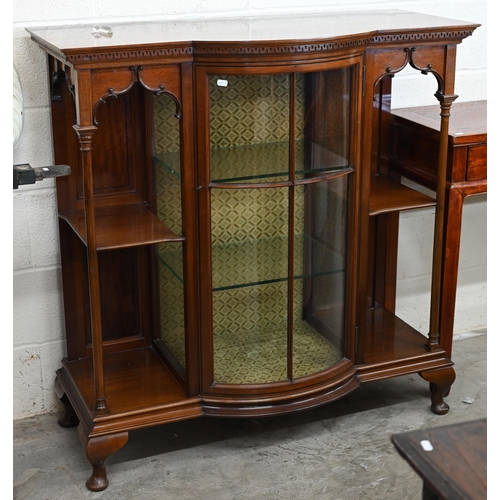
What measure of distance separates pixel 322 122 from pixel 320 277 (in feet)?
1.67

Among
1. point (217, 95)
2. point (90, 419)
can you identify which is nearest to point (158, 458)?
Answer: point (90, 419)

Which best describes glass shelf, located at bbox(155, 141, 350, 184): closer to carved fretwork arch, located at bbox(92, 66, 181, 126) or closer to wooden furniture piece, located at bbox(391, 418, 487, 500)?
carved fretwork arch, located at bbox(92, 66, 181, 126)

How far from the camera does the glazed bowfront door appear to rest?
8.22 ft

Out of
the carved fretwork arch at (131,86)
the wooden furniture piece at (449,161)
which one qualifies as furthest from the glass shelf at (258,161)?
the wooden furniture piece at (449,161)

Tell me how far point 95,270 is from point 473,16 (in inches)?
73.6

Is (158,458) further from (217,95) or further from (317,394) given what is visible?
(217,95)

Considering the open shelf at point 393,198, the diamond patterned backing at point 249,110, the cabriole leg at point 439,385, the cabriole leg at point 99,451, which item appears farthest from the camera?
the cabriole leg at point 439,385

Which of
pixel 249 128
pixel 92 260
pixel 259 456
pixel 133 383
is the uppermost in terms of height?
pixel 249 128

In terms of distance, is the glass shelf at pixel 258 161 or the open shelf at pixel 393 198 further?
the open shelf at pixel 393 198

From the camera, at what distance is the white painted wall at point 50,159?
277cm

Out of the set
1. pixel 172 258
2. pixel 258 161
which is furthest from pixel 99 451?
pixel 258 161

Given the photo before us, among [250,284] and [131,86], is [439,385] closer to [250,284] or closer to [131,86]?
[250,284]

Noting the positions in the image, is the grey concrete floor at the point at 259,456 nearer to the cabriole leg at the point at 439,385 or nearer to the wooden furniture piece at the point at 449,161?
the cabriole leg at the point at 439,385

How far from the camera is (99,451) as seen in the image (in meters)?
2.62
